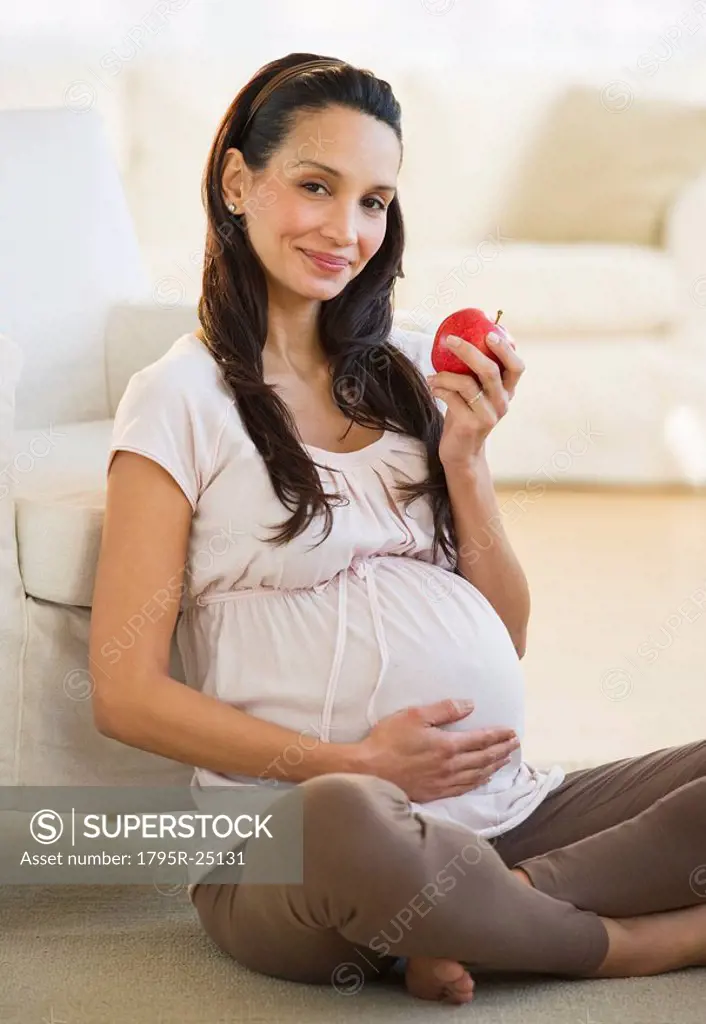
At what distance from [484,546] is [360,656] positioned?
23 centimetres

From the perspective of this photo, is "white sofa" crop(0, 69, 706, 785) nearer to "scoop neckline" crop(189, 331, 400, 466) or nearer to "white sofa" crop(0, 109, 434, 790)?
"white sofa" crop(0, 109, 434, 790)

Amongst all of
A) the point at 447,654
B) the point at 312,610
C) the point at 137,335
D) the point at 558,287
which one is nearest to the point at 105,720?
the point at 312,610

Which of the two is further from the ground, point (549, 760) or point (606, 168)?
point (606, 168)

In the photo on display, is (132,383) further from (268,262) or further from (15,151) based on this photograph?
(15,151)

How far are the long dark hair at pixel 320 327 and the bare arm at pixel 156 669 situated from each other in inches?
4.4

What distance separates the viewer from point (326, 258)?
1403 mm

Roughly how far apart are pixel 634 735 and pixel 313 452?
3.02 ft

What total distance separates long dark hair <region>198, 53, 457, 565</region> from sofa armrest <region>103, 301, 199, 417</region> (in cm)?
65

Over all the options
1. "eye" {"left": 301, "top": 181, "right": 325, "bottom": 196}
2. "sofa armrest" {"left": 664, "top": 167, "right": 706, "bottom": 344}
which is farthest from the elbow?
"sofa armrest" {"left": 664, "top": 167, "right": 706, "bottom": 344}

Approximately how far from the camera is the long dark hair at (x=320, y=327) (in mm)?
1373

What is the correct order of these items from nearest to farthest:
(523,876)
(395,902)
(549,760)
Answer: (395,902), (523,876), (549,760)

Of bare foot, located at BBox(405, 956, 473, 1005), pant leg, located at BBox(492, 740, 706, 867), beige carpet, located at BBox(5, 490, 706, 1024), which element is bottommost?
beige carpet, located at BBox(5, 490, 706, 1024)

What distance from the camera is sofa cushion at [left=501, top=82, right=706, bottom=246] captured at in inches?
152

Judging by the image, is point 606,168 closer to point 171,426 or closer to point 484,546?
point 484,546
